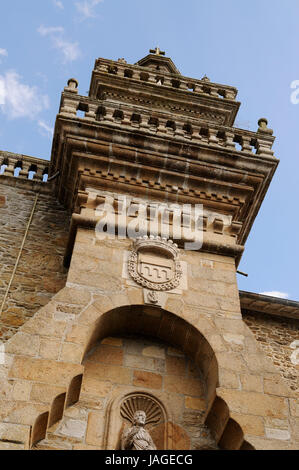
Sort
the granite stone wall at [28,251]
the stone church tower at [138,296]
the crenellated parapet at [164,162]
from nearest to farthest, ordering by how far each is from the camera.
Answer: the stone church tower at [138,296], the granite stone wall at [28,251], the crenellated parapet at [164,162]

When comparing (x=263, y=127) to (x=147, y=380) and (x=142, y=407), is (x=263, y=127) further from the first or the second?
(x=142, y=407)

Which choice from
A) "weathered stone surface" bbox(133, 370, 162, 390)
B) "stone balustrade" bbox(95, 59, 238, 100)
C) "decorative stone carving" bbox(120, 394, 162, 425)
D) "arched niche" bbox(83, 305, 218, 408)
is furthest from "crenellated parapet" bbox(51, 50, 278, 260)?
"stone balustrade" bbox(95, 59, 238, 100)

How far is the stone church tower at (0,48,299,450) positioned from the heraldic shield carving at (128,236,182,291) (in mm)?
18

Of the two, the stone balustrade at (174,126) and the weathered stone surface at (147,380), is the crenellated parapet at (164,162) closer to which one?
the stone balustrade at (174,126)

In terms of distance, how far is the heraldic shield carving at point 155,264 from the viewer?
7.21m

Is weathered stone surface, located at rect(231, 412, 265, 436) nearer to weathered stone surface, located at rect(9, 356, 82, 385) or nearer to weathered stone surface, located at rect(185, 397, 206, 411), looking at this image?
weathered stone surface, located at rect(185, 397, 206, 411)

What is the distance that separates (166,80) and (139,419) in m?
9.68

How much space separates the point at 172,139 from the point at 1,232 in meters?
2.76

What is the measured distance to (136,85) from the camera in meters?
13.4

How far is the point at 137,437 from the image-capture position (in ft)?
20.0

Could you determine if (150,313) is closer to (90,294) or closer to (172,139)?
(90,294)

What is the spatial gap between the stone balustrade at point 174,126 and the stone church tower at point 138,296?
0.08 feet

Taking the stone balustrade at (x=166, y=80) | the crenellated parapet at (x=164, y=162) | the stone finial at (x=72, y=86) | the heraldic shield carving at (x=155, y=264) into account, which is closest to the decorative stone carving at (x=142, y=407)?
the heraldic shield carving at (x=155, y=264)

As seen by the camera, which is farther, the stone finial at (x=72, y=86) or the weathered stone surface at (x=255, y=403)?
the stone finial at (x=72, y=86)
